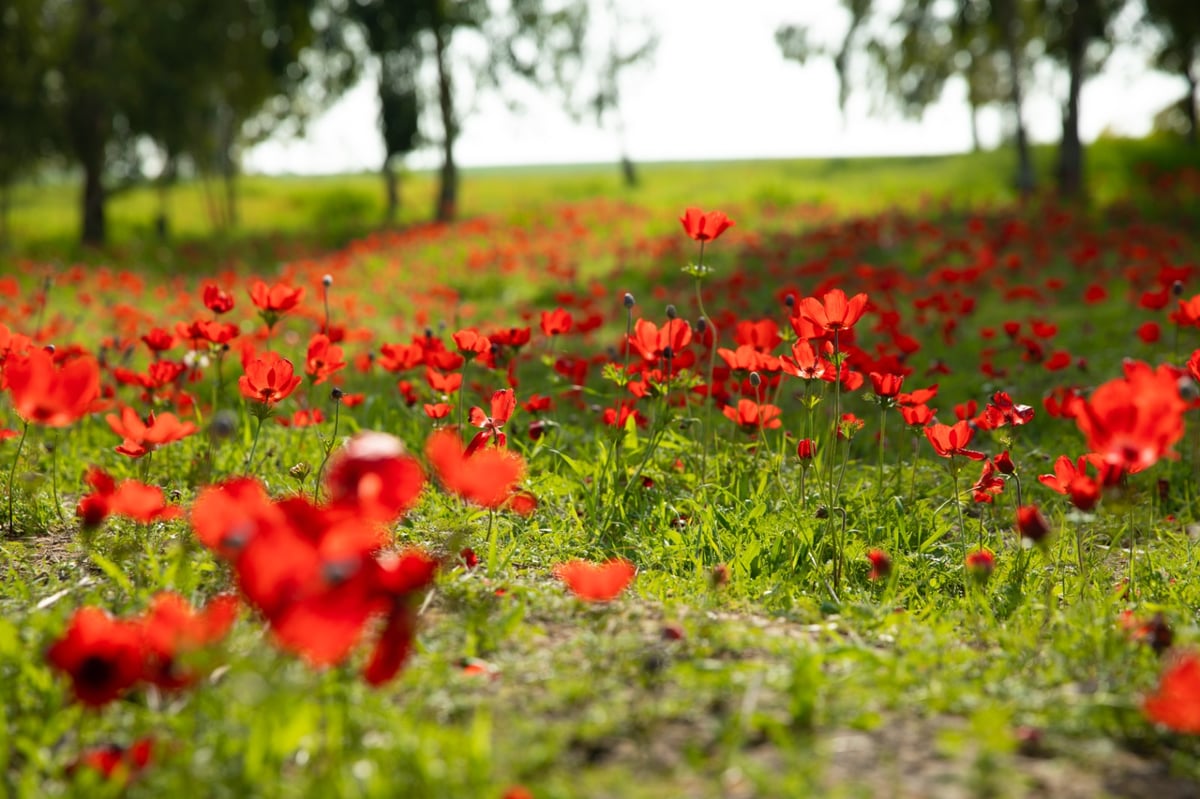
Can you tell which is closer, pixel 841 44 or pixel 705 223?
pixel 705 223

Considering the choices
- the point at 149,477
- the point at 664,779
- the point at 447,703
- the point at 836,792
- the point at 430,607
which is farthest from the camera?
the point at 149,477

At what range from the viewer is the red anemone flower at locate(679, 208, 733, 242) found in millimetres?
3021

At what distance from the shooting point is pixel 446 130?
838 inches

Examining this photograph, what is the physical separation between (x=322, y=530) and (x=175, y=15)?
21.6 metres

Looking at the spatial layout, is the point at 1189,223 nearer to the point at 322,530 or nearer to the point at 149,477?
the point at 149,477

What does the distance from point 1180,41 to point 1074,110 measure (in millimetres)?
4675

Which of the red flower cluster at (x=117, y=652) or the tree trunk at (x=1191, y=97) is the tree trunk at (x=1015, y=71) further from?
the red flower cluster at (x=117, y=652)

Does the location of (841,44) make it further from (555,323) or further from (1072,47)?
(555,323)

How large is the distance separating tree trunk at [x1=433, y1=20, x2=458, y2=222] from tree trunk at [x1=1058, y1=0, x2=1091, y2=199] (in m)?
11.4

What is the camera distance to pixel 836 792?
1.51 metres

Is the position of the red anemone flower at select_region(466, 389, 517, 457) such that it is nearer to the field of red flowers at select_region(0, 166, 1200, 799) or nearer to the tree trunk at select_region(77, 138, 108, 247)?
the field of red flowers at select_region(0, 166, 1200, 799)

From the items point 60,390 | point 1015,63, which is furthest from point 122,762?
point 1015,63

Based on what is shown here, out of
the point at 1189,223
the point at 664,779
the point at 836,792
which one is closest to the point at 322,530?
the point at 664,779

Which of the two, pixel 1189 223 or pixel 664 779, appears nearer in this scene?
pixel 664 779
